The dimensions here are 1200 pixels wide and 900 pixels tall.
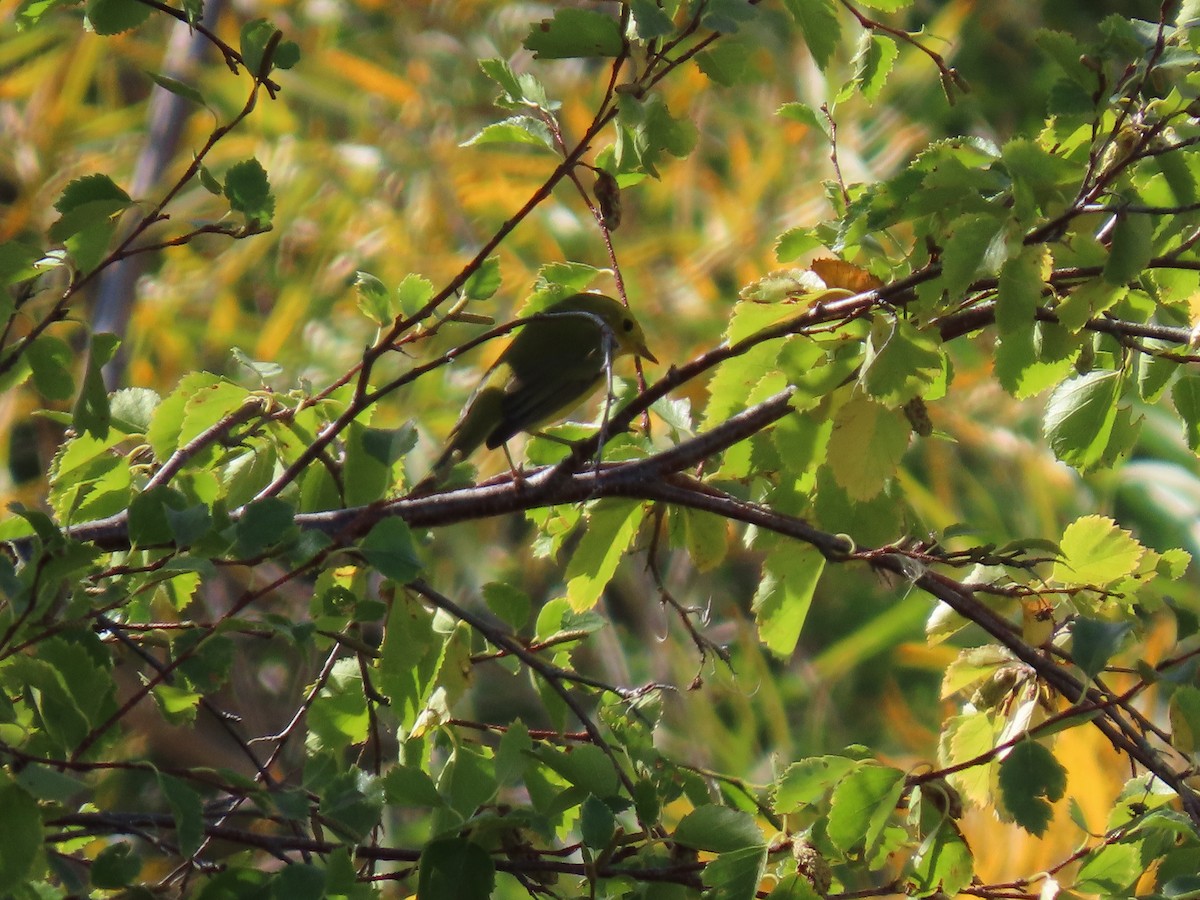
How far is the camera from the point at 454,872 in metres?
A: 0.78

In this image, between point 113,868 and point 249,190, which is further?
point 249,190

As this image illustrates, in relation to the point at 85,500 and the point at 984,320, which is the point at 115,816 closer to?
the point at 85,500

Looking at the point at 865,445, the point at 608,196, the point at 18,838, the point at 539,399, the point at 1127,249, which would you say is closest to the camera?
the point at 18,838

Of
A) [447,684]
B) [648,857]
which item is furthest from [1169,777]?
[447,684]

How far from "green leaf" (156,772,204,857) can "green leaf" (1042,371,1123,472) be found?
0.66 meters

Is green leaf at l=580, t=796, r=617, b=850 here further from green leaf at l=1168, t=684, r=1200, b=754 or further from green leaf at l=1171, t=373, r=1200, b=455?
green leaf at l=1171, t=373, r=1200, b=455

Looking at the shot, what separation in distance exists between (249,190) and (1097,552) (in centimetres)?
65

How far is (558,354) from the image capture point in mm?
1941

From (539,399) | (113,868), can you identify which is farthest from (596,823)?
(539,399)

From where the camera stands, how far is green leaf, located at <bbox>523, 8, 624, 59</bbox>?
90 cm

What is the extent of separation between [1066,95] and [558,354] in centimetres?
117

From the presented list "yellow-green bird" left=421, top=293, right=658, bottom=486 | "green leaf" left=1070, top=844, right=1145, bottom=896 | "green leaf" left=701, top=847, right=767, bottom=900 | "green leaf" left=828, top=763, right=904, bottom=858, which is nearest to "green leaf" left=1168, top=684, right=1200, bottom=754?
"green leaf" left=1070, top=844, right=1145, bottom=896

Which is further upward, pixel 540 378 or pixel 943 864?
pixel 540 378

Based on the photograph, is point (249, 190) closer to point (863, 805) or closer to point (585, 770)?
point (585, 770)
